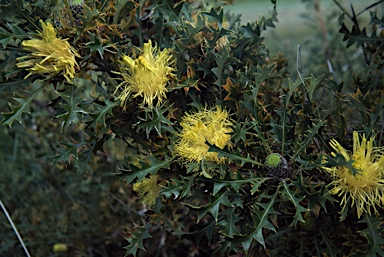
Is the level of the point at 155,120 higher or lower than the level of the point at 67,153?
higher

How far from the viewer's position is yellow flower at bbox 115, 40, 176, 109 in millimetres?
1068

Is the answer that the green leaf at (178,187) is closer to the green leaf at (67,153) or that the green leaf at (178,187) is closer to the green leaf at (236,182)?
the green leaf at (236,182)

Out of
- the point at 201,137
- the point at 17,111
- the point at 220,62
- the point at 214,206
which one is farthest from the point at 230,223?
the point at 17,111

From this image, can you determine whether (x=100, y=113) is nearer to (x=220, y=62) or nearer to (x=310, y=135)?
(x=220, y=62)

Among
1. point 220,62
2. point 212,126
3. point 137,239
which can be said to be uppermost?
point 220,62

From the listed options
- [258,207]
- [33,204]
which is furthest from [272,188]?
[33,204]

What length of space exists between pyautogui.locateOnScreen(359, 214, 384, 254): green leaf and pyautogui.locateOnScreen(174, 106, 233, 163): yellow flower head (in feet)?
1.00

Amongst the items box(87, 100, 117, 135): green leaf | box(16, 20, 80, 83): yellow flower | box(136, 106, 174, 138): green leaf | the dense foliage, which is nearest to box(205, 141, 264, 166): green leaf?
the dense foliage

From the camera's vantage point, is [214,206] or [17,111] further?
[17,111]

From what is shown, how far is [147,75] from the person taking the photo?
1.08 metres

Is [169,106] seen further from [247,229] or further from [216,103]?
[247,229]

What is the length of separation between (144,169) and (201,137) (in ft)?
0.43

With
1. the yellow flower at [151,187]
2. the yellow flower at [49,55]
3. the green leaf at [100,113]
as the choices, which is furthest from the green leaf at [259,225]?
the yellow flower at [49,55]

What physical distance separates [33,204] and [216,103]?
130 cm
